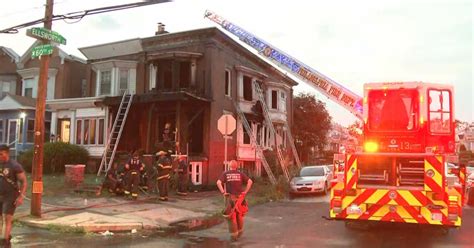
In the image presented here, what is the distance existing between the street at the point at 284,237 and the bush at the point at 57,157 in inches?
497

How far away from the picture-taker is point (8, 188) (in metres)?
8.45

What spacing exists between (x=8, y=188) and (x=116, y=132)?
1518 centimetres

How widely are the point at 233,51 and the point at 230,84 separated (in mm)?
1882

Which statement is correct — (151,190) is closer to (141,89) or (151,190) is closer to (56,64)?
(141,89)

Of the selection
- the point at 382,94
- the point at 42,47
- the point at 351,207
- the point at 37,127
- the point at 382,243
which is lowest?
the point at 382,243

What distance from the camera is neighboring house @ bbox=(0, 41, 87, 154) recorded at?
27.5 metres

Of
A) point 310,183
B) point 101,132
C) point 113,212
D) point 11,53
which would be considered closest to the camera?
point 113,212

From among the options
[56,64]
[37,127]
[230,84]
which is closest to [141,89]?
[230,84]

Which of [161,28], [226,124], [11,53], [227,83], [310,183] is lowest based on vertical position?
[310,183]

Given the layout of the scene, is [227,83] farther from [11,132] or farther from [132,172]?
[11,132]

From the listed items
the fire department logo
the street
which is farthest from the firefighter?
the fire department logo

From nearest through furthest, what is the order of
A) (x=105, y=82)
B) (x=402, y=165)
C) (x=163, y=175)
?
(x=402, y=165), (x=163, y=175), (x=105, y=82)

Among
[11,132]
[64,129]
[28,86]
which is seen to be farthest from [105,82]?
[28,86]

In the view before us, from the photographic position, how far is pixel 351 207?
9.49 meters
